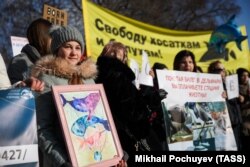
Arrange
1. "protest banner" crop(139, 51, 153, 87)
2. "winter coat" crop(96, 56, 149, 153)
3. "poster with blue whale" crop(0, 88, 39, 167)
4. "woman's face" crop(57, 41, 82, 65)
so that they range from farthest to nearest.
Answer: "protest banner" crop(139, 51, 153, 87) < "winter coat" crop(96, 56, 149, 153) < "woman's face" crop(57, 41, 82, 65) < "poster with blue whale" crop(0, 88, 39, 167)

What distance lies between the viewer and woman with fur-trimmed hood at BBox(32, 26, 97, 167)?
2871mm

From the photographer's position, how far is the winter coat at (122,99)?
12.0 ft

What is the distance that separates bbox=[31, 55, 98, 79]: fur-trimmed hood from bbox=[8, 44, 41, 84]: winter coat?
912mm

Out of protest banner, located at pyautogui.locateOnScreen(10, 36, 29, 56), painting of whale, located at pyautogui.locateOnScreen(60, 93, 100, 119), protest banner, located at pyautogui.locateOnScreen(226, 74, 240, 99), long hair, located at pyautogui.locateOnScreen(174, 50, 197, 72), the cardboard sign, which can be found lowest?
painting of whale, located at pyautogui.locateOnScreen(60, 93, 100, 119)

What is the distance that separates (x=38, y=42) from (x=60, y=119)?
4.95ft

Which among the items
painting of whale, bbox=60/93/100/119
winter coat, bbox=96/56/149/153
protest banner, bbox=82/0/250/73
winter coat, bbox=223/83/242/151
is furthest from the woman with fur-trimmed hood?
winter coat, bbox=223/83/242/151

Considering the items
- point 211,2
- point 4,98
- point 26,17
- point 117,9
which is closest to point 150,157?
point 4,98

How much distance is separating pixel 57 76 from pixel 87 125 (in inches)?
13.6

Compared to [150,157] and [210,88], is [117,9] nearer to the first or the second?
[210,88]

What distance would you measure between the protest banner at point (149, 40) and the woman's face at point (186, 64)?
1.55ft

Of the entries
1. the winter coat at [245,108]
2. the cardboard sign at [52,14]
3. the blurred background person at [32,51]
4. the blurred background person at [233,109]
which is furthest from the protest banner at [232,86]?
the blurred background person at [32,51]

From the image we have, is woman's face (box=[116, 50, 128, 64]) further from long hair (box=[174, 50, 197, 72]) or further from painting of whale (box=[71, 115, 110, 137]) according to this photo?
long hair (box=[174, 50, 197, 72])

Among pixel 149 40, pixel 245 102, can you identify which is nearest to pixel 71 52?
pixel 149 40

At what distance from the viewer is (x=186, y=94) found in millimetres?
6262
